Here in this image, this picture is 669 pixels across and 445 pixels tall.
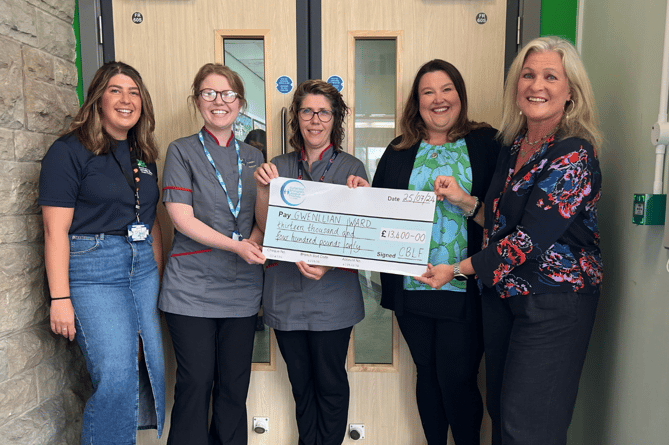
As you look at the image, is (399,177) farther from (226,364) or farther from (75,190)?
(75,190)

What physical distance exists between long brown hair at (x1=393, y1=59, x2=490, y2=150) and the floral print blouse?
1.27 feet

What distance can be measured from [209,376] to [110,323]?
1.41ft

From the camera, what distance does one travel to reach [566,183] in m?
1.26

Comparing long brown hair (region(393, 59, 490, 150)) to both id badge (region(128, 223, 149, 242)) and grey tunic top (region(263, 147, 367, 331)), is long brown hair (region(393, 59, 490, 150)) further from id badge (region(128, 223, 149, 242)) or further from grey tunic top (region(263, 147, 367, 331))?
id badge (region(128, 223, 149, 242))

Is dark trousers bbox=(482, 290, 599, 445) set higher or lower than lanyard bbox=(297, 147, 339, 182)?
lower

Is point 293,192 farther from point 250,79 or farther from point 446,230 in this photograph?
point 250,79

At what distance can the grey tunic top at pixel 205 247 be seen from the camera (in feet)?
5.68

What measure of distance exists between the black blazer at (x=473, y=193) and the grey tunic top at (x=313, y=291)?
0.53ft

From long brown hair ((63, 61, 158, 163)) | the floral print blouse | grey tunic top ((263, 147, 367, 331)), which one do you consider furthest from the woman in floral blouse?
long brown hair ((63, 61, 158, 163))

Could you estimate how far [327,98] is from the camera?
1.75m

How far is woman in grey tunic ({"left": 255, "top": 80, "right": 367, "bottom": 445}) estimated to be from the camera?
5.76 ft

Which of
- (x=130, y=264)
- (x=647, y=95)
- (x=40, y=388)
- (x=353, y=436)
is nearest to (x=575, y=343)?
(x=647, y=95)

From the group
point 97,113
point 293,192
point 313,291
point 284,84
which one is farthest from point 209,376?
point 284,84

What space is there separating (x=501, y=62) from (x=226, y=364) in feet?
5.83
